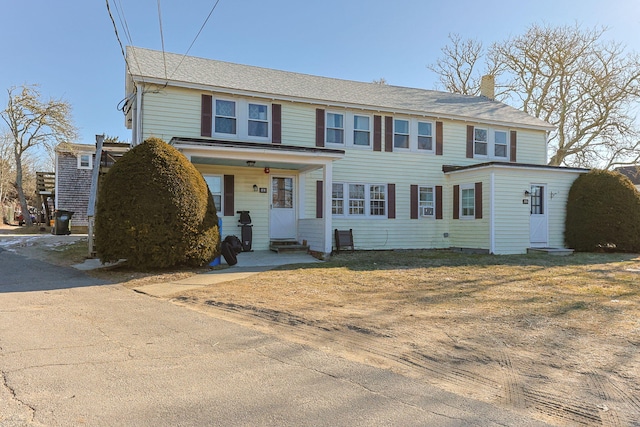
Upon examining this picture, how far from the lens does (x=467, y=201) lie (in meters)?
16.4

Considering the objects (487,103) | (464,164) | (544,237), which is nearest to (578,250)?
(544,237)

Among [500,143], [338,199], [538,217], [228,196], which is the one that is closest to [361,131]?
[338,199]

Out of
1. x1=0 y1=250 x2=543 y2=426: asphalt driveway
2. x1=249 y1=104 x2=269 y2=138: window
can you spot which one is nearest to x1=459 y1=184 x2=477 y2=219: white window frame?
x1=249 y1=104 x2=269 y2=138: window

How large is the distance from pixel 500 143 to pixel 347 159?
7.01 metres

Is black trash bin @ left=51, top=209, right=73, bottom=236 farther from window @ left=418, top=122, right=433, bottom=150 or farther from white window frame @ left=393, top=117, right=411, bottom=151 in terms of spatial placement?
window @ left=418, top=122, right=433, bottom=150

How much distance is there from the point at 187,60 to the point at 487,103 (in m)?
13.4

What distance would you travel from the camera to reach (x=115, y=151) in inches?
650

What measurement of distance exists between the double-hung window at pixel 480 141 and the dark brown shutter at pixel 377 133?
4.30m

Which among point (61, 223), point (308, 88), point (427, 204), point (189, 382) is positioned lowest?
point (189, 382)

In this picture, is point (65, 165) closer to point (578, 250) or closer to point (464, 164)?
point (464, 164)

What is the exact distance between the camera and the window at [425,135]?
55.4 ft

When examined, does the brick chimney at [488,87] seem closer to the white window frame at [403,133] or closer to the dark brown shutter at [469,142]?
the dark brown shutter at [469,142]

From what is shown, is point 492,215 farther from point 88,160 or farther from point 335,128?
point 88,160

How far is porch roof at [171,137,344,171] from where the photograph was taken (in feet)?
38.4
